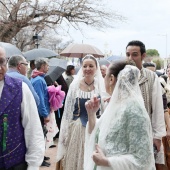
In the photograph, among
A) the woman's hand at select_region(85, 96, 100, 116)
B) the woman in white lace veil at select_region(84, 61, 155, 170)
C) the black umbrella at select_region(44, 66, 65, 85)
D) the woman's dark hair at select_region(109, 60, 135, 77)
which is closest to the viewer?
the woman in white lace veil at select_region(84, 61, 155, 170)

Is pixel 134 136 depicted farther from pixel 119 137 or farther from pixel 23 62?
pixel 23 62

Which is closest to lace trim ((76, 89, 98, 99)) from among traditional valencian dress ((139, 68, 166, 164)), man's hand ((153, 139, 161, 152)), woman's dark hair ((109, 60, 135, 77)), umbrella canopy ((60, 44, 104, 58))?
traditional valencian dress ((139, 68, 166, 164))

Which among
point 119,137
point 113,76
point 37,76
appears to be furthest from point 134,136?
point 37,76

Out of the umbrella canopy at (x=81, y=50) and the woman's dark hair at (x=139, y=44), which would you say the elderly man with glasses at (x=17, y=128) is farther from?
the umbrella canopy at (x=81, y=50)

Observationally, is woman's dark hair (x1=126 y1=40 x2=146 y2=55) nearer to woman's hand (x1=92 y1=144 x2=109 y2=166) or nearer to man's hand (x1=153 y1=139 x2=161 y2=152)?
man's hand (x1=153 y1=139 x2=161 y2=152)

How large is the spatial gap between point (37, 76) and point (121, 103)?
134 inches

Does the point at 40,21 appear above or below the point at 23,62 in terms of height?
above

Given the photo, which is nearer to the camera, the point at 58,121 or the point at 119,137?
the point at 119,137

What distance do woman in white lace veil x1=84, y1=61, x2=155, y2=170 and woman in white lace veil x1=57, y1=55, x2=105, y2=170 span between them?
5.37 feet

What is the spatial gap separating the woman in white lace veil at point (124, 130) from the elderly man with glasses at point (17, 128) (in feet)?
1.48

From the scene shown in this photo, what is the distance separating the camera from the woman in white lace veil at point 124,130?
208 centimetres

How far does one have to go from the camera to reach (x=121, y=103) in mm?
2234

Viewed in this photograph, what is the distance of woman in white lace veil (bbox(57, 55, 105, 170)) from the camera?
397cm

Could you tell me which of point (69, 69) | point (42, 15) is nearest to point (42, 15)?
point (42, 15)
